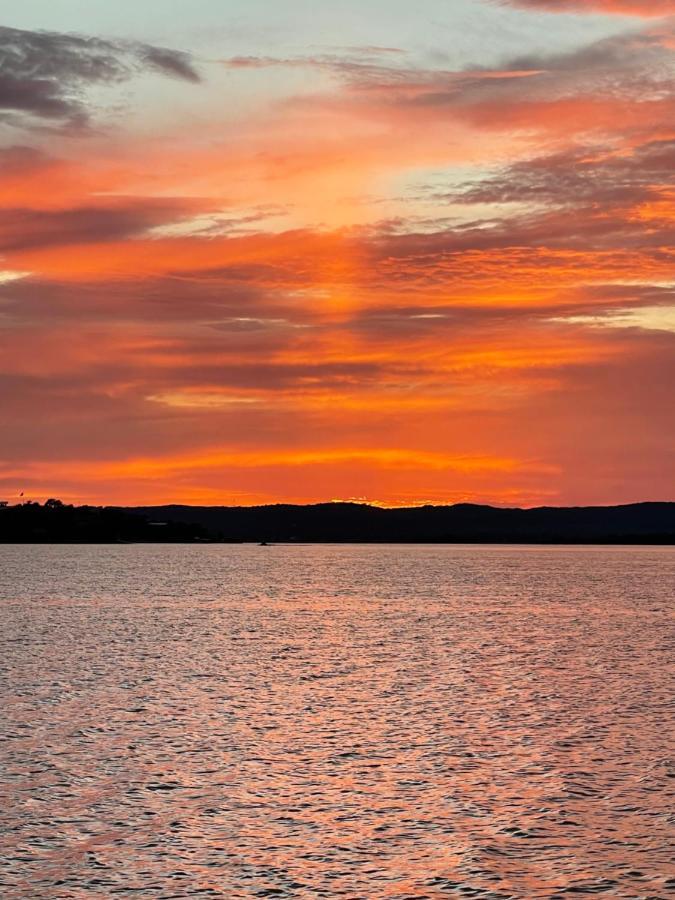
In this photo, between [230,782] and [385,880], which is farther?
[230,782]

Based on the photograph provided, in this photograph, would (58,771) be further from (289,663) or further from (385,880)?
(289,663)

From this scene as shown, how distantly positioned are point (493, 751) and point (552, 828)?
37.6ft

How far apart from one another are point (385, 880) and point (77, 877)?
6.83 metres

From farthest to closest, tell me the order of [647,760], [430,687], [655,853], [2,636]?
[2,636] < [430,687] < [647,760] < [655,853]

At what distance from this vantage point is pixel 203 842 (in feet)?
95.3

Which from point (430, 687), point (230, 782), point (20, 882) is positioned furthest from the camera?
point (430, 687)

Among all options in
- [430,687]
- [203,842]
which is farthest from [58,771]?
[430,687]

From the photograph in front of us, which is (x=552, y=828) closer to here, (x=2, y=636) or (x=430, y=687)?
(x=430, y=687)

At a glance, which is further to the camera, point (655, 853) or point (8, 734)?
point (8, 734)

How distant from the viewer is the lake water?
26391mm

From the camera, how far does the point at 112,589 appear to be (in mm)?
197000

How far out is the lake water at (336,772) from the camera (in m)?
26.4

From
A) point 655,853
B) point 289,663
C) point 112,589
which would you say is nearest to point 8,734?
point 655,853

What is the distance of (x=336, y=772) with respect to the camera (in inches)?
1492
